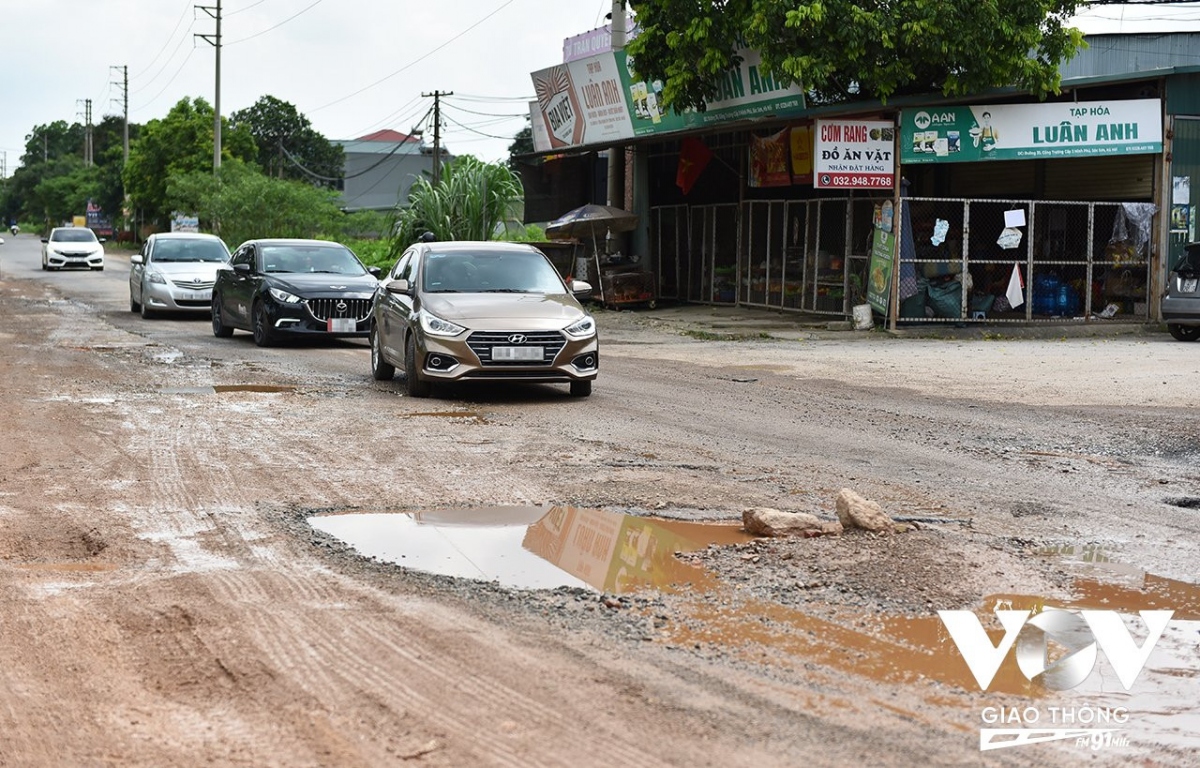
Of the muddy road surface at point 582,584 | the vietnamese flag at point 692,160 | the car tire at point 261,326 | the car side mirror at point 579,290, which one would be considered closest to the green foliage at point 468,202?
the vietnamese flag at point 692,160

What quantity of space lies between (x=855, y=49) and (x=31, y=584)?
18.4 metres

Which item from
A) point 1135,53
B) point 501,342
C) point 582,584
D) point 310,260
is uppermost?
point 1135,53

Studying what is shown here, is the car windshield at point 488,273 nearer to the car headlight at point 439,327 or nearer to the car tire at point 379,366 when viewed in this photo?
the car headlight at point 439,327

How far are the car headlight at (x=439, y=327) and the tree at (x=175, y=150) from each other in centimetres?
6347

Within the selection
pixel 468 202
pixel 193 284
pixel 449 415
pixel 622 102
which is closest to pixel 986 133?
pixel 622 102

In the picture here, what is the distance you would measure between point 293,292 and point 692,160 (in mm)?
13094

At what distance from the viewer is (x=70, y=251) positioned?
47062 mm

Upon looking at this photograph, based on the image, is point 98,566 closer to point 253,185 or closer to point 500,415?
point 500,415

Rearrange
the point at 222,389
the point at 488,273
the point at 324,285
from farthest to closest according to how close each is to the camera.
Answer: the point at 324,285
the point at 488,273
the point at 222,389

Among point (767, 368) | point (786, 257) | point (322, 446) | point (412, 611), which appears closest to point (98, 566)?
point (412, 611)

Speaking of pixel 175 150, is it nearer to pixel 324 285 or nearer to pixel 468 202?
pixel 468 202

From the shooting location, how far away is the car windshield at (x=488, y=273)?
13727 mm

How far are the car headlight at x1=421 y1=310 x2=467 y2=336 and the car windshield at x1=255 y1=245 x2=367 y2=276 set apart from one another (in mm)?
7497

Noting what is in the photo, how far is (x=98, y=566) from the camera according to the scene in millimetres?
6266
